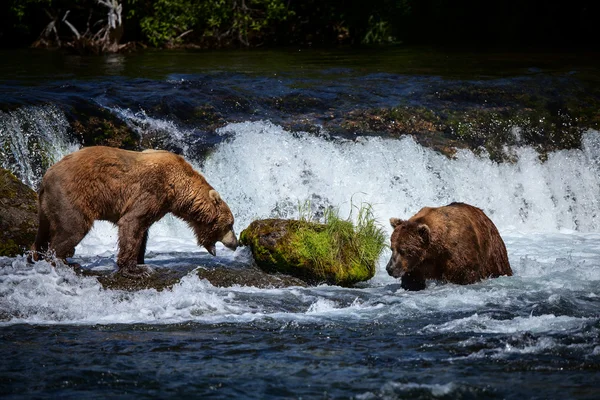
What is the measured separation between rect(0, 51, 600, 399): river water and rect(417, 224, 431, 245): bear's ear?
59cm

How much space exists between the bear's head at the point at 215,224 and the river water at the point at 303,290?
32cm

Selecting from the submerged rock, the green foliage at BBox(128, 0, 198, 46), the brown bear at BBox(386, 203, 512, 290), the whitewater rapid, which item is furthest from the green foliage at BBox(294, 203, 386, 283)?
the green foliage at BBox(128, 0, 198, 46)

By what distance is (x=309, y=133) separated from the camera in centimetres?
1424

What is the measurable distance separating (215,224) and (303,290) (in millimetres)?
1321

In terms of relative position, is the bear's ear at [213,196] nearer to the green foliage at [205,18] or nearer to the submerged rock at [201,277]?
the submerged rock at [201,277]

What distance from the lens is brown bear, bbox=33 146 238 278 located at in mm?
8719

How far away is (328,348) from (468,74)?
13.2m

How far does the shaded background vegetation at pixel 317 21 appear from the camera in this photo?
28.5 metres

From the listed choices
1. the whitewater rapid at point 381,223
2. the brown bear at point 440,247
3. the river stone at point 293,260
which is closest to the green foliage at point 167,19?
the whitewater rapid at point 381,223

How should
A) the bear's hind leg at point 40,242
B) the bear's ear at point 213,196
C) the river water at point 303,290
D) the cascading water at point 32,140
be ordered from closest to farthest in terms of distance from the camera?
1. the river water at point 303,290
2. the bear's hind leg at point 40,242
3. the bear's ear at point 213,196
4. the cascading water at point 32,140

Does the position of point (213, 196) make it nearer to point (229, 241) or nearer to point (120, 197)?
point (229, 241)

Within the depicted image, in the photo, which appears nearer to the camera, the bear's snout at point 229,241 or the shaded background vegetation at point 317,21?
the bear's snout at point 229,241

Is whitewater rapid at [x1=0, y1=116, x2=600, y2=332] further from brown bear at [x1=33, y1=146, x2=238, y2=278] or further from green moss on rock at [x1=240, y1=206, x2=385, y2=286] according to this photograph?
brown bear at [x1=33, y1=146, x2=238, y2=278]

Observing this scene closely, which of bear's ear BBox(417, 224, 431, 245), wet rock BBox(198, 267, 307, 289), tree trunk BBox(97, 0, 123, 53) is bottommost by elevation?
wet rock BBox(198, 267, 307, 289)
